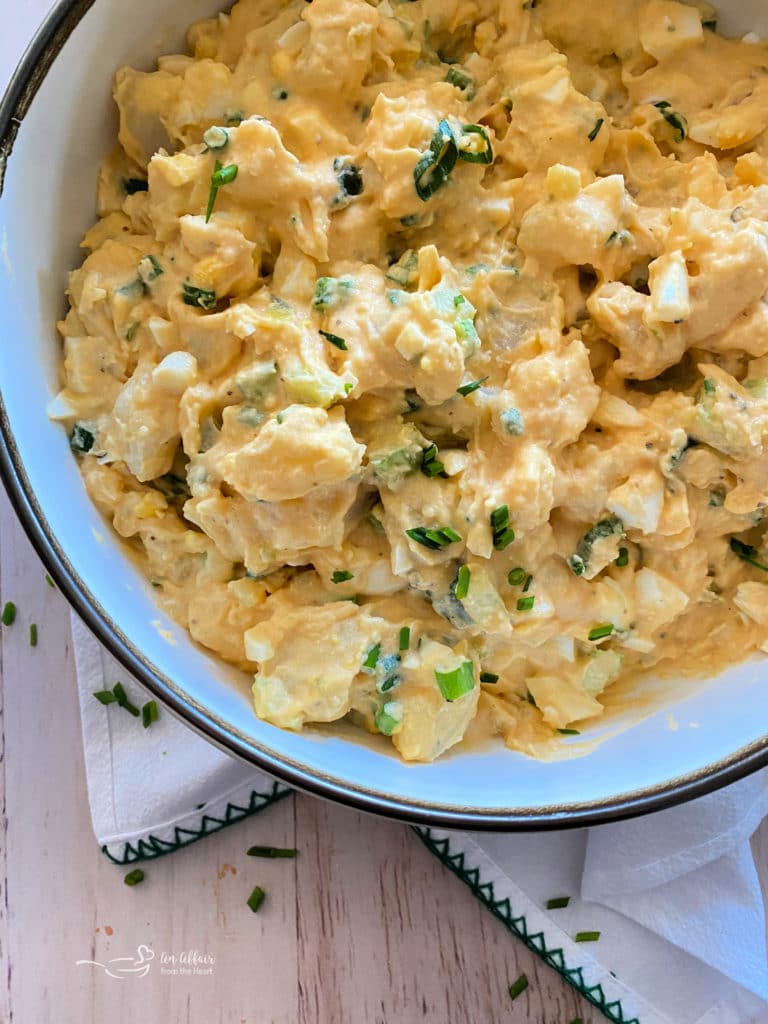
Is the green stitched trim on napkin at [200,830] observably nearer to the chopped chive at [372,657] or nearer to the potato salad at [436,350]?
the potato salad at [436,350]

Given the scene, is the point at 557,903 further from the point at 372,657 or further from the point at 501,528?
the point at 501,528

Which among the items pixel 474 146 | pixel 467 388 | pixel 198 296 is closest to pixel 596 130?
pixel 474 146

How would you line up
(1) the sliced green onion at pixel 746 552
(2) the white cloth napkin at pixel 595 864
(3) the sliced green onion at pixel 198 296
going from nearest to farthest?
(3) the sliced green onion at pixel 198 296
(1) the sliced green onion at pixel 746 552
(2) the white cloth napkin at pixel 595 864

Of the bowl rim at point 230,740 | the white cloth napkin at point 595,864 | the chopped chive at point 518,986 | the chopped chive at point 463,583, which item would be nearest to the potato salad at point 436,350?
the chopped chive at point 463,583

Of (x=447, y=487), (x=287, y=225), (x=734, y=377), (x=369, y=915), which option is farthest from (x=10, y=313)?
(x=369, y=915)

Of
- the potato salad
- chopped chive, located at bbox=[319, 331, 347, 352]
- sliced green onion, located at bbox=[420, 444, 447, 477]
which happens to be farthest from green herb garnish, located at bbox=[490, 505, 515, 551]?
chopped chive, located at bbox=[319, 331, 347, 352]
